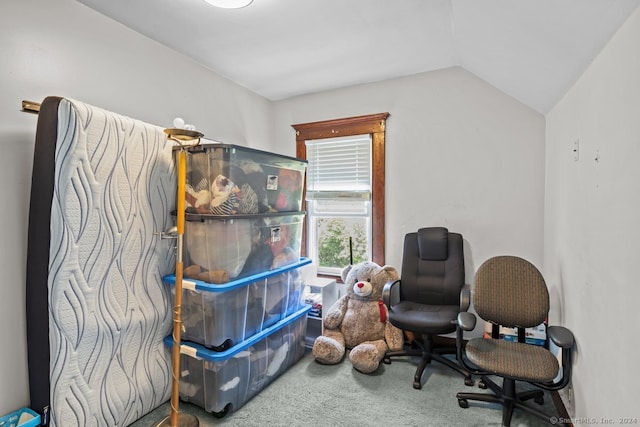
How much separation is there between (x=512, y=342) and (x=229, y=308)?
6.12 ft

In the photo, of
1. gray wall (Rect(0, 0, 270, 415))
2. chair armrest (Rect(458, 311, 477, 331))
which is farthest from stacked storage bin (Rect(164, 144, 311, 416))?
chair armrest (Rect(458, 311, 477, 331))

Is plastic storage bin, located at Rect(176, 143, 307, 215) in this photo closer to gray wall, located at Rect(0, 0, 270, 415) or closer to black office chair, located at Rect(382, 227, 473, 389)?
gray wall, located at Rect(0, 0, 270, 415)

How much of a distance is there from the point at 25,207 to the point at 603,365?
Answer: 9.71 feet

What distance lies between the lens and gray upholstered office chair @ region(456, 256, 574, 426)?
1.75m

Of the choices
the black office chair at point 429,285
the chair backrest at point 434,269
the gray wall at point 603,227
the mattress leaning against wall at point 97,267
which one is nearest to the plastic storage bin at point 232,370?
the mattress leaning against wall at point 97,267

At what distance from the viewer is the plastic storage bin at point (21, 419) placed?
1.58 metres

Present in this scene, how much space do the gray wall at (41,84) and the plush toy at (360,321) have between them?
195 cm

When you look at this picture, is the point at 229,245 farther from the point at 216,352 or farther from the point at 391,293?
the point at 391,293

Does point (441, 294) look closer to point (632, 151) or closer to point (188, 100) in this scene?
point (632, 151)

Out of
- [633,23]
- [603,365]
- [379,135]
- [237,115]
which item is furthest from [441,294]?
[237,115]

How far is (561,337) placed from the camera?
1728 millimetres

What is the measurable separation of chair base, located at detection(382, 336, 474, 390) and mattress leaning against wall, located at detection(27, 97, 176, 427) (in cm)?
176

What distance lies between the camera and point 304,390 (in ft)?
7.63

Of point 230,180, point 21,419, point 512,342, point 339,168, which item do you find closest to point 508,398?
point 512,342
